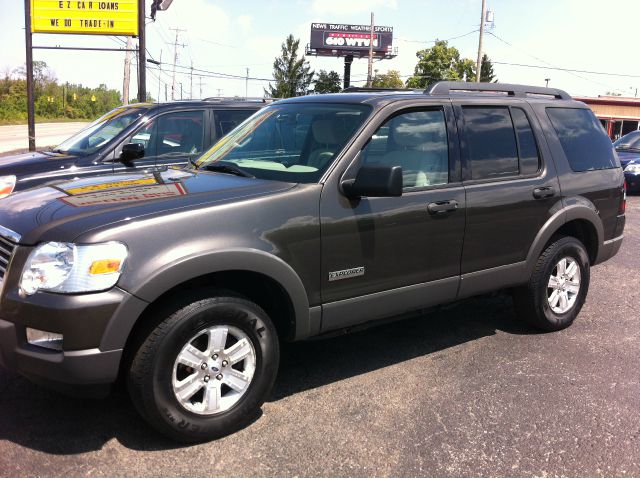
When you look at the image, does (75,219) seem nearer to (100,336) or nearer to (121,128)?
(100,336)

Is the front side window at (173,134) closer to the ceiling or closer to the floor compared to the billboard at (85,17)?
closer to the floor

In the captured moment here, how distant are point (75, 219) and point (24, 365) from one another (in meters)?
0.73

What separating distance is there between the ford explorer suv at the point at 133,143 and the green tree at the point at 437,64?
58.0 m

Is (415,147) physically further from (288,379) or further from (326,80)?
(326,80)

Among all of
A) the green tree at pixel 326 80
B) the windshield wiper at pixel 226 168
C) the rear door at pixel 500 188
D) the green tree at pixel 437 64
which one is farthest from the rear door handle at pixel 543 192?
the green tree at pixel 326 80

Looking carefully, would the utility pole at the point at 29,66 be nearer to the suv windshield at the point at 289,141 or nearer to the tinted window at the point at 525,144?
the suv windshield at the point at 289,141

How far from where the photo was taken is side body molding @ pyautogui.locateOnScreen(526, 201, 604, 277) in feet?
15.2

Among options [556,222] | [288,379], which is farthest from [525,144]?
[288,379]

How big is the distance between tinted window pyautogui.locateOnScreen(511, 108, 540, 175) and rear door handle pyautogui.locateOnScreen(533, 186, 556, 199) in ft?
0.49

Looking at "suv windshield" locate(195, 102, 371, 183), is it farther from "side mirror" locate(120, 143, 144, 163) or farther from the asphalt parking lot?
"side mirror" locate(120, 143, 144, 163)

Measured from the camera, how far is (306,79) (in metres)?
88.0

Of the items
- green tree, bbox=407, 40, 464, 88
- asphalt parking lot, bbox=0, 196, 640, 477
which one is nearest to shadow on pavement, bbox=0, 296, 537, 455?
asphalt parking lot, bbox=0, 196, 640, 477

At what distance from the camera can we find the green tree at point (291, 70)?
8731 cm

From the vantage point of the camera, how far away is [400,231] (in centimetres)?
376
